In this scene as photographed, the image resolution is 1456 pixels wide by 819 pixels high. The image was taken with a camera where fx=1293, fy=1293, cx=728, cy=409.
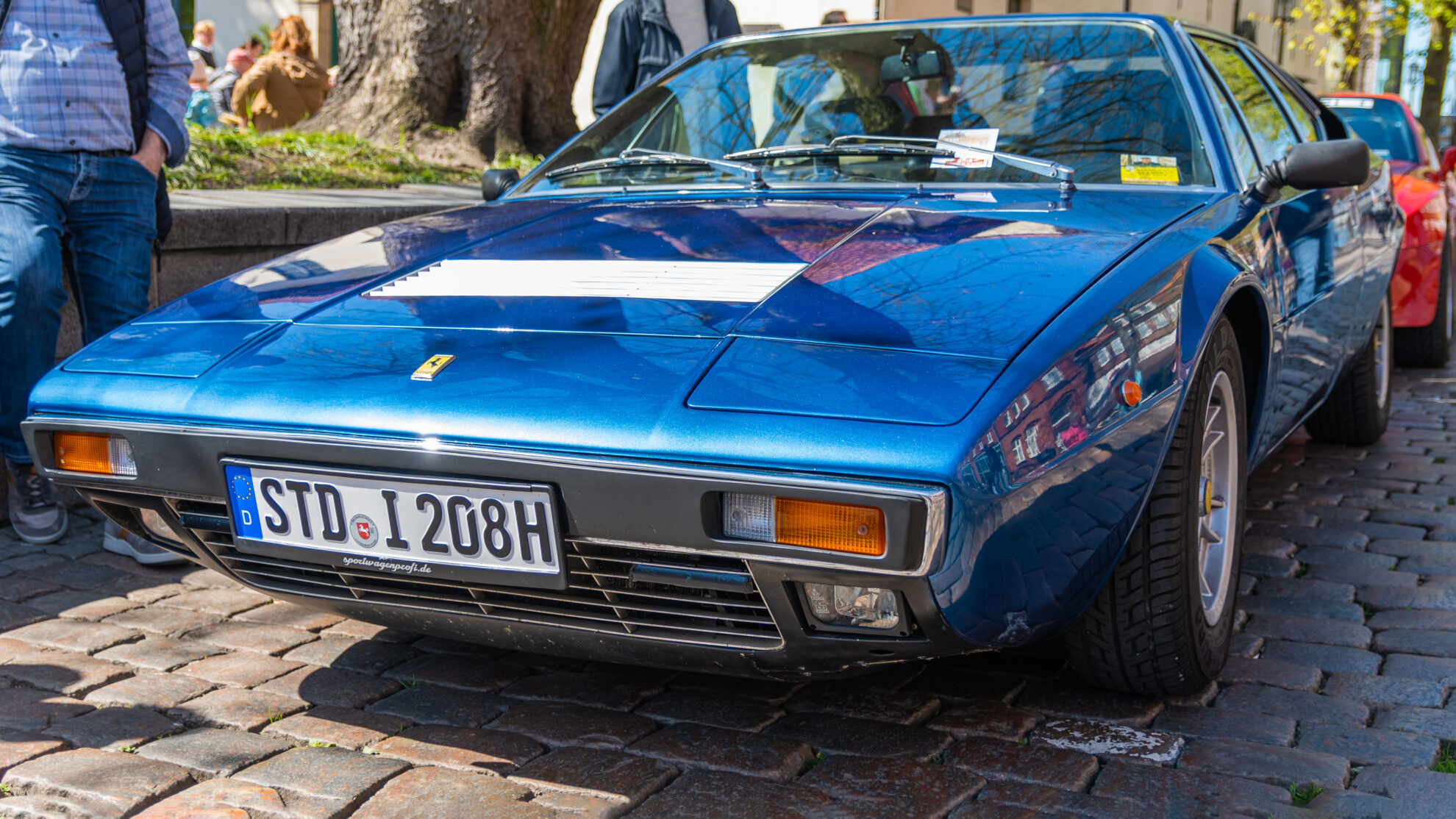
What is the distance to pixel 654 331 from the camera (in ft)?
6.54

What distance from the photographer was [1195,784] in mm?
2029

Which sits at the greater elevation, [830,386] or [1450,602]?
[830,386]

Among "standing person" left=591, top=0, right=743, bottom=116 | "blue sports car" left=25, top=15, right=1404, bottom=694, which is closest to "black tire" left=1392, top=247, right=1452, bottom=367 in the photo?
"standing person" left=591, top=0, right=743, bottom=116

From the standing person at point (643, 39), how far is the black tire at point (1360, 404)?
283 centimetres

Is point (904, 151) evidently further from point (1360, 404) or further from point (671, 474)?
point (1360, 404)

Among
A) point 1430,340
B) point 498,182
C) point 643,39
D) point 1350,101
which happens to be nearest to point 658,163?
point 498,182

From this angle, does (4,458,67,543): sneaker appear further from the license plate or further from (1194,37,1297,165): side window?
(1194,37,1297,165): side window

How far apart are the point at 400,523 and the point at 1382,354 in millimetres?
3810

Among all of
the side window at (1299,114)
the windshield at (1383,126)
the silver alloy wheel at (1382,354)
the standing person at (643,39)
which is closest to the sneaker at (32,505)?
the standing person at (643,39)

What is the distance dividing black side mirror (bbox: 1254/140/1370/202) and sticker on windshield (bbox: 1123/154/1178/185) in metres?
0.21

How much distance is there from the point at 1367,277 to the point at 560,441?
2886mm

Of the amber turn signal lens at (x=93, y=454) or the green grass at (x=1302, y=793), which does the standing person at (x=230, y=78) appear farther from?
the green grass at (x=1302, y=793)

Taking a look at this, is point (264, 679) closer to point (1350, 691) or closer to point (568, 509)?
point (568, 509)

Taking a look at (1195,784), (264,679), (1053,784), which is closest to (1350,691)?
(1195,784)
